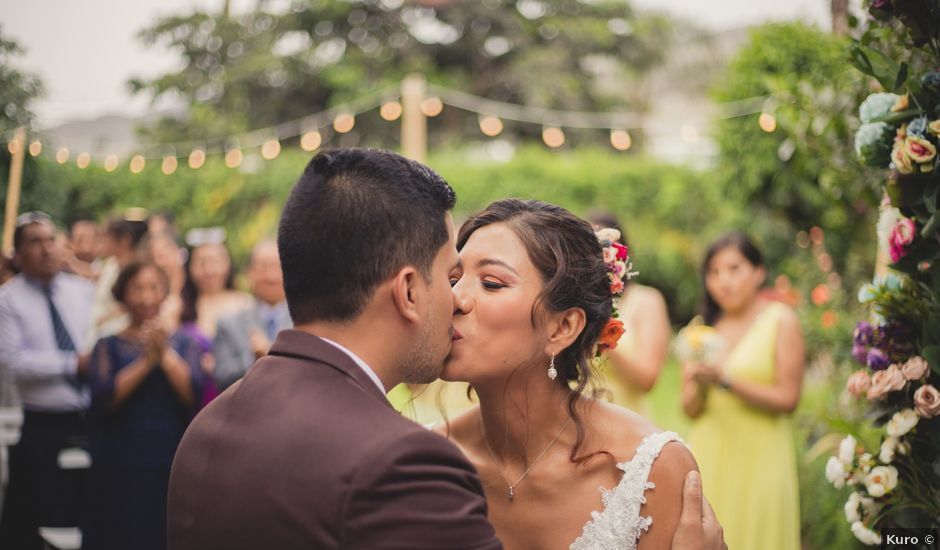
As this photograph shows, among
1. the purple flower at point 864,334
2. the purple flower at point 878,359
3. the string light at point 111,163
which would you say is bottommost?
Answer: the purple flower at point 878,359

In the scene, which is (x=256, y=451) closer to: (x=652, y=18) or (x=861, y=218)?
(x=861, y=218)

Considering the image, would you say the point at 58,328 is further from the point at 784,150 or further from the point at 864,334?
the point at 864,334

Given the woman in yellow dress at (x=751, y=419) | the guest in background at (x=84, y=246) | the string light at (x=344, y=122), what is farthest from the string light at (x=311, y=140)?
the woman in yellow dress at (x=751, y=419)

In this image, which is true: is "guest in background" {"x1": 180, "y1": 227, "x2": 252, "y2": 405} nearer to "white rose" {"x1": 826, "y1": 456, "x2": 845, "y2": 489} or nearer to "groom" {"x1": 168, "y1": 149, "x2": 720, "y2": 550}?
"white rose" {"x1": 826, "y1": 456, "x2": 845, "y2": 489}

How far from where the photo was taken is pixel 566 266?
268 centimetres

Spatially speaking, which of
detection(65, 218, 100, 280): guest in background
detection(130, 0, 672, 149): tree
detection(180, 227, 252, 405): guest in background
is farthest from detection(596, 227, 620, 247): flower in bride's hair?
detection(130, 0, 672, 149): tree

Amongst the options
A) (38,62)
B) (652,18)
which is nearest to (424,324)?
(38,62)

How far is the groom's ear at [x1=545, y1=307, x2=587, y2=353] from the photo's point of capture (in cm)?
268

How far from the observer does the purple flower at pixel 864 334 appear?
2943mm

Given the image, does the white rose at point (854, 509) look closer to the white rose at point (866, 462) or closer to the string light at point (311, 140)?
the white rose at point (866, 462)

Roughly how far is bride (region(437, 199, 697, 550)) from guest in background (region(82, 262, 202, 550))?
2.59 m

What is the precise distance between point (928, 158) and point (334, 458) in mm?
2058

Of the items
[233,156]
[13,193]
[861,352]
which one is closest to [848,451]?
[861,352]

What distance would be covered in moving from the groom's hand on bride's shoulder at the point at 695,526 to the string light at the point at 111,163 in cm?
652
